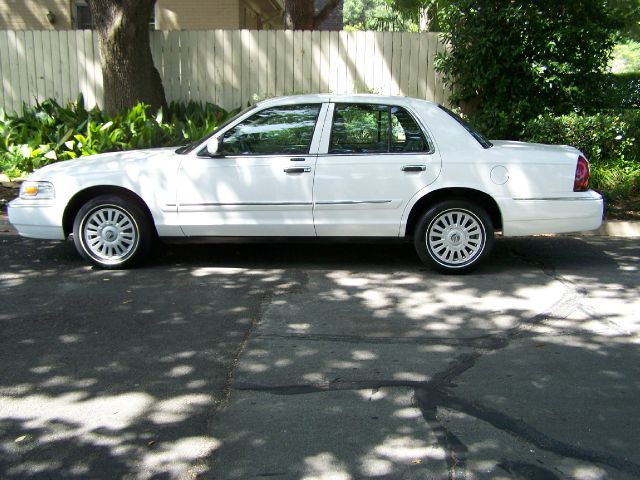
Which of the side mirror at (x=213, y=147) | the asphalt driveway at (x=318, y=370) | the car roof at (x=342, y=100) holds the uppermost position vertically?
the car roof at (x=342, y=100)

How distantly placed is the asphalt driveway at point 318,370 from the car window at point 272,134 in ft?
3.91

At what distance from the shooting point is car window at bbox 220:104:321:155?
677cm

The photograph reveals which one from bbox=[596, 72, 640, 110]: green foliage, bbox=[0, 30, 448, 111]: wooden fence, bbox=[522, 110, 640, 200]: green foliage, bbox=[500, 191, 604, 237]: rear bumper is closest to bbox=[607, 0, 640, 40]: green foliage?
bbox=[596, 72, 640, 110]: green foliage

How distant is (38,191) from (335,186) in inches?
113

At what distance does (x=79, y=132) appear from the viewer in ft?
37.3

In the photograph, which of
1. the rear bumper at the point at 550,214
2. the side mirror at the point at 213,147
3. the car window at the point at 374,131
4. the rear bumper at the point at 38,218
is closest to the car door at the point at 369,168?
the car window at the point at 374,131

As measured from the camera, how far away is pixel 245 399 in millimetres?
4191

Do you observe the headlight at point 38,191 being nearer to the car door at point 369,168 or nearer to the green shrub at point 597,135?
the car door at point 369,168

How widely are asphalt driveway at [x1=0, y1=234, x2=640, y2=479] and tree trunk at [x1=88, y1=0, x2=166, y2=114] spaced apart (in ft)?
17.6

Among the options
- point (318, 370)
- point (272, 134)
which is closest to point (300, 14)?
point (272, 134)

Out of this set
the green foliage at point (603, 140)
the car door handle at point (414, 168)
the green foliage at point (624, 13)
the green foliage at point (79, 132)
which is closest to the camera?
the car door handle at point (414, 168)

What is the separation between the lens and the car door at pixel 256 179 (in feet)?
22.0

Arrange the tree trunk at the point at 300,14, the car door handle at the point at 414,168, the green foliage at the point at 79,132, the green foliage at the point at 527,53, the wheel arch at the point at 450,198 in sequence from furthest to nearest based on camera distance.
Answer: the tree trunk at the point at 300,14 < the green foliage at the point at 527,53 < the green foliage at the point at 79,132 < the wheel arch at the point at 450,198 < the car door handle at the point at 414,168

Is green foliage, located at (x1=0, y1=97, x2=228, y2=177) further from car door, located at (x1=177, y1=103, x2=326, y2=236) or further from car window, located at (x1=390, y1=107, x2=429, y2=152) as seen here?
car window, located at (x1=390, y1=107, x2=429, y2=152)
